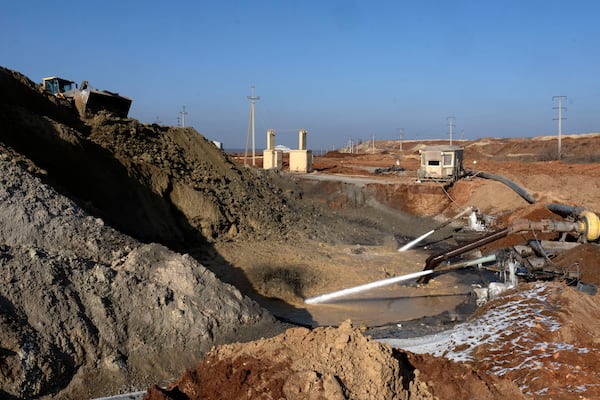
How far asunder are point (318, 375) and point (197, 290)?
4.23 m

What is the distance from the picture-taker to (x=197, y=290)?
9281mm

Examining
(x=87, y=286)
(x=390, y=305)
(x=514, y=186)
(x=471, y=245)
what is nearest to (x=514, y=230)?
(x=471, y=245)

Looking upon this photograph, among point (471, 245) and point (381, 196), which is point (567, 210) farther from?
point (381, 196)

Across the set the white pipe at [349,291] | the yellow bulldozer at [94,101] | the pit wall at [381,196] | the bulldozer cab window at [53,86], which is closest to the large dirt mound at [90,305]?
the white pipe at [349,291]

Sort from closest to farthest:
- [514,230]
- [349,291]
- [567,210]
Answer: [514,230] → [349,291] → [567,210]

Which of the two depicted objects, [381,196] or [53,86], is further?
[381,196]

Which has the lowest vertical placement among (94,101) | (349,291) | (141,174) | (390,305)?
(390,305)

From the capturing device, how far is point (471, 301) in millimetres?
13312

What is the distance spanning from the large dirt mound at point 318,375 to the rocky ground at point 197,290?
0.02 m

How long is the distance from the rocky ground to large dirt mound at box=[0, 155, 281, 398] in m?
0.02

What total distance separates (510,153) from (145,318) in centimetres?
5794

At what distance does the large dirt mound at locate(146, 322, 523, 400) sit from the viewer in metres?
5.51

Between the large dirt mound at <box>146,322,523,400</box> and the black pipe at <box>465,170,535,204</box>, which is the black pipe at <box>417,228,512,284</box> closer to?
the large dirt mound at <box>146,322,523,400</box>

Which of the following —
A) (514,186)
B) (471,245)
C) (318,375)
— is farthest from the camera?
(514,186)
